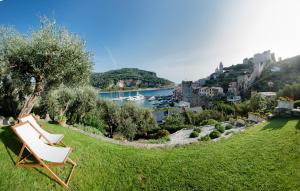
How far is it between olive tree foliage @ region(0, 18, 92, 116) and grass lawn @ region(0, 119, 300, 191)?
444 cm

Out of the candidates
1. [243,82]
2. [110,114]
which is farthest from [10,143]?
[243,82]

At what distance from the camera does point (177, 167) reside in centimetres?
804

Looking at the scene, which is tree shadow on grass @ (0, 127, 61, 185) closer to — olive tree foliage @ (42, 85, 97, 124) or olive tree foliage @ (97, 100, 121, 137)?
olive tree foliage @ (42, 85, 97, 124)

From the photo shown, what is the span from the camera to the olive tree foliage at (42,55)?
1178cm

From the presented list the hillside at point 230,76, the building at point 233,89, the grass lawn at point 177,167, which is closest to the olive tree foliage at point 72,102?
the grass lawn at point 177,167

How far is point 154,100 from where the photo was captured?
456ft

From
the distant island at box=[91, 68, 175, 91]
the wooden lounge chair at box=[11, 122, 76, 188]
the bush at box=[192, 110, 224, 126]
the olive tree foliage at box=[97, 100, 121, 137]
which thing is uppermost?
the distant island at box=[91, 68, 175, 91]

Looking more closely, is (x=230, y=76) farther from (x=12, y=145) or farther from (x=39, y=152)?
(x=39, y=152)

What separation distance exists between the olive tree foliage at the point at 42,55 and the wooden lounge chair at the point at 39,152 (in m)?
5.39

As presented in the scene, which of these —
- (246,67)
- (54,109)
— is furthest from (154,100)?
(54,109)

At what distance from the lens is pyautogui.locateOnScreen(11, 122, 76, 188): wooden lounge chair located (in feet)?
21.7

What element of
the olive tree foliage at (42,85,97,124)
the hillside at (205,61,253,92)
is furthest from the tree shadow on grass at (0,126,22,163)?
the hillside at (205,61,253,92)

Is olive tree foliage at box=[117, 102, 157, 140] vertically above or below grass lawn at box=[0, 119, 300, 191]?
Answer: below

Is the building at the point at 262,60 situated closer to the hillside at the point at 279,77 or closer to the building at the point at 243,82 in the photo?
the building at the point at 243,82
